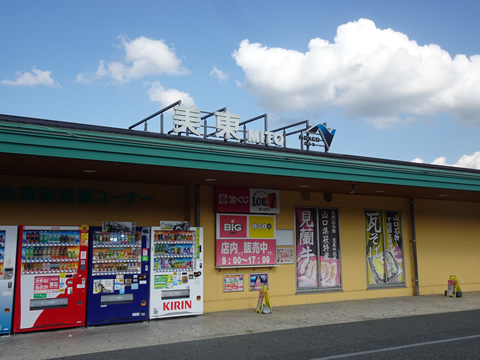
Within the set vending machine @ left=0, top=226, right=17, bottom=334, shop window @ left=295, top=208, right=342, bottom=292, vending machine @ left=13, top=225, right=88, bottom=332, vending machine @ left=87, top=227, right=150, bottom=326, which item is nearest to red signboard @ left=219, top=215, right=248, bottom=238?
shop window @ left=295, top=208, right=342, bottom=292

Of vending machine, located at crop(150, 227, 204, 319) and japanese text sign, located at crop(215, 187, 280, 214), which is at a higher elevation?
japanese text sign, located at crop(215, 187, 280, 214)

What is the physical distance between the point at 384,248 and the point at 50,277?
10.2 metres

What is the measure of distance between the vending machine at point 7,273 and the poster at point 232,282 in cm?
510

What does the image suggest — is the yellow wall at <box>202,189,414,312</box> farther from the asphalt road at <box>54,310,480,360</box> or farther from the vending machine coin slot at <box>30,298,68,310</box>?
the vending machine coin slot at <box>30,298,68,310</box>

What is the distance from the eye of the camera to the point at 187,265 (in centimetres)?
1067

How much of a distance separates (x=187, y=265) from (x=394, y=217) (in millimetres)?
7857

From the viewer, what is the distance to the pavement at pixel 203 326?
7902 millimetres

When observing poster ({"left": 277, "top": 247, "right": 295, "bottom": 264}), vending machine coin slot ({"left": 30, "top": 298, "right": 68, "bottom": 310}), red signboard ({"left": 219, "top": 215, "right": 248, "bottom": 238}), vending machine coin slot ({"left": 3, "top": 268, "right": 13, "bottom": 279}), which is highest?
red signboard ({"left": 219, "top": 215, "right": 248, "bottom": 238})

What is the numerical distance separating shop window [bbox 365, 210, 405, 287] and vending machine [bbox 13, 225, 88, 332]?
349 inches

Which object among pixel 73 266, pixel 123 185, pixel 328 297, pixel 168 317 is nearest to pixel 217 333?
pixel 168 317

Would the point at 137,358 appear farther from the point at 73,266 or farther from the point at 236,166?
the point at 236,166

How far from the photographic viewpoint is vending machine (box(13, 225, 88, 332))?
29.4 ft

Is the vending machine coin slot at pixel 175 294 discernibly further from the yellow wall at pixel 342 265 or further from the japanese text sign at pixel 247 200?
the japanese text sign at pixel 247 200

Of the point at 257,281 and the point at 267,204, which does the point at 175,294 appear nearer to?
the point at 257,281
